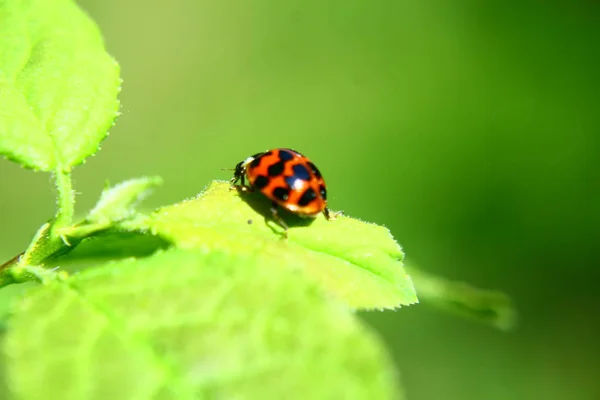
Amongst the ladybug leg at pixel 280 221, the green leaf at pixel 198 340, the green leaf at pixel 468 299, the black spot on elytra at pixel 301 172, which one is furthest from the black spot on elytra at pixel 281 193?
the green leaf at pixel 198 340

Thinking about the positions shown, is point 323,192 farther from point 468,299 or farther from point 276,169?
point 468,299

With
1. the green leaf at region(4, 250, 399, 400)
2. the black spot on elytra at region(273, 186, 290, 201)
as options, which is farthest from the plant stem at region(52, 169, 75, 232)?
the black spot on elytra at region(273, 186, 290, 201)

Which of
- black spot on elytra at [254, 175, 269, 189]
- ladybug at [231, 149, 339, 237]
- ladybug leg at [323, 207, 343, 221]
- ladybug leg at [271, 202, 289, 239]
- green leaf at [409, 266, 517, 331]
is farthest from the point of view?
green leaf at [409, 266, 517, 331]

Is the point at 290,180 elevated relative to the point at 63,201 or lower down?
elevated

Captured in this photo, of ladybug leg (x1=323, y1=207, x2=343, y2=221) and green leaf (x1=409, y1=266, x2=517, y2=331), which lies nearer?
ladybug leg (x1=323, y1=207, x2=343, y2=221)

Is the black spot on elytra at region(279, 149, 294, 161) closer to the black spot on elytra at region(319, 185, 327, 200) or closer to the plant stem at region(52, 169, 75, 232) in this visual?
the black spot on elytra at region(319, 185, 327, 200)

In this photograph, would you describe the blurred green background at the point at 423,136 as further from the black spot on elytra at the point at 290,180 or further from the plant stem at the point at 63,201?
the plant stem at the point at 63,201

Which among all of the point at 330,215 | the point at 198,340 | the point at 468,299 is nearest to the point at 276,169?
the point at 330,215
